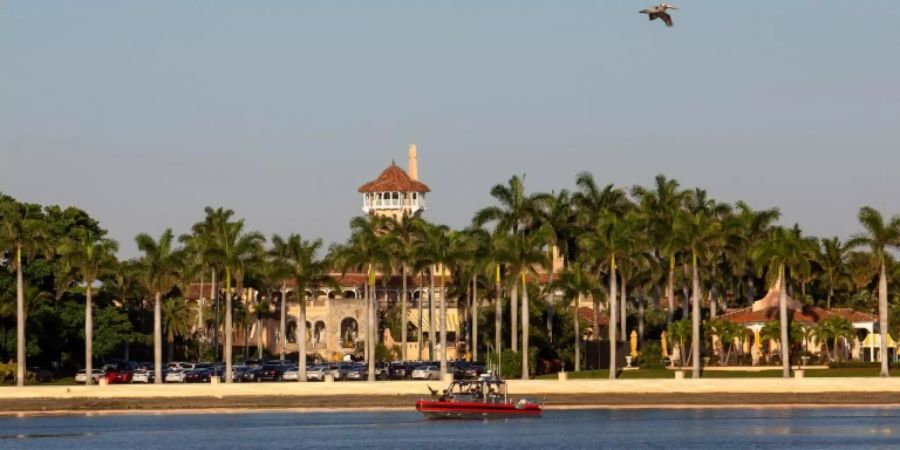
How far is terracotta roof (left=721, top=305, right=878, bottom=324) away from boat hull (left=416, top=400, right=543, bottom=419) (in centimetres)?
3089

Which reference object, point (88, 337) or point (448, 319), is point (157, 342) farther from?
point (448, 319)

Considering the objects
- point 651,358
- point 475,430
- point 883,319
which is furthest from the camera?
point 651,358

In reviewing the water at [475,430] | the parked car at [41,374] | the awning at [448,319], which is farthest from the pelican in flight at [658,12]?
the awning at [448,319]

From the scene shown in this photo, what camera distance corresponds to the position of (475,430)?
9719 cm

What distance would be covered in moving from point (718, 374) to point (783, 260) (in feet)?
26.7

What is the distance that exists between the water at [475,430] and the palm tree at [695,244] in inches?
444

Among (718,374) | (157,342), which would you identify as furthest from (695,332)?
(157,342)

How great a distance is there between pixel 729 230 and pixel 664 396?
20629 millimetres

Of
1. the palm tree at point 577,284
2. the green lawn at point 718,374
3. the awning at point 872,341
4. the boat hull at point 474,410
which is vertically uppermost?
the palm tree at point 577,284

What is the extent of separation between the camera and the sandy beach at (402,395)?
11106 centimetres

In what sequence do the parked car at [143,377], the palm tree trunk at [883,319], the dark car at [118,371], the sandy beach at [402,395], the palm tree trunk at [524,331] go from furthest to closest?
the parked car at [143,377] → the dark car at [118,371] → the palm tree trunk at [524,331] → the palm tree trunk at [883,319] → the sandy beach at [402,395]

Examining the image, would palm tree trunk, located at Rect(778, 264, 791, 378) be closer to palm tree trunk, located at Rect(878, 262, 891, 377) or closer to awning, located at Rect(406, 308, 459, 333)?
palm tree trunk, located at Rect(878, 262, 891, 377)

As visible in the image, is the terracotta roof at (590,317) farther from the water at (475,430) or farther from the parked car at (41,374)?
the water at (475,430)

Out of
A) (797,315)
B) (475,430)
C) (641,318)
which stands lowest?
(475,430)
